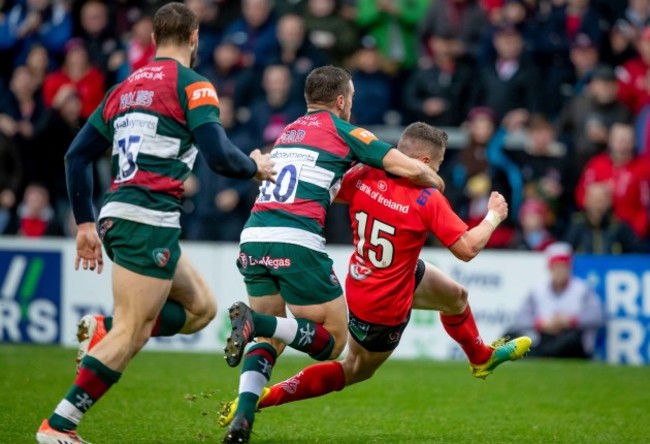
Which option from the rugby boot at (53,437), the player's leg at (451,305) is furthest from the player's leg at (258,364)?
the player's leg at (451,305)

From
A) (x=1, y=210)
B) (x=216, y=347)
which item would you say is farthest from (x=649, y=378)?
(x=1, y=210)

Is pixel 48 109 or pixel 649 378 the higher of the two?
pixel 48 109

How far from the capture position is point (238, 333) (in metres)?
7.21

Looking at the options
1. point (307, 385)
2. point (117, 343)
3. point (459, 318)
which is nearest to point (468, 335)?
point (459, 318)

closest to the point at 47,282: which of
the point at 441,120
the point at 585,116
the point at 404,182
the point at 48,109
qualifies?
the point at 48,109

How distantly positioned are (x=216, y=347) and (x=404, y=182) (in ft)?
24.3

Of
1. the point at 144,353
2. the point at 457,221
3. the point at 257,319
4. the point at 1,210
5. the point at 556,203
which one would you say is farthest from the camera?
the point at 1,210

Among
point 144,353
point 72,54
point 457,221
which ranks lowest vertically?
point 144,353

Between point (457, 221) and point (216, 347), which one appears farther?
point (216, 347)

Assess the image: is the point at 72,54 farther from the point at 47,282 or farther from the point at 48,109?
the point at 47,282

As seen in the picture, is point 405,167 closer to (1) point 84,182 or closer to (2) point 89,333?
(1) point 84,182

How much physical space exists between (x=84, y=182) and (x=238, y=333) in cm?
133

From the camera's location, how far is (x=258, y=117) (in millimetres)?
16703

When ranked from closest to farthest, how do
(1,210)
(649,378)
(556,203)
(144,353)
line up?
(649,378)
(144,353)
(556,203)
(1,210)
